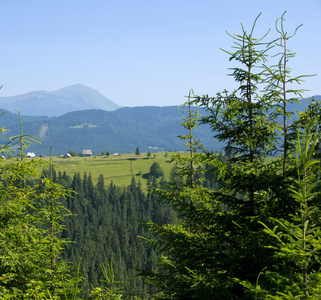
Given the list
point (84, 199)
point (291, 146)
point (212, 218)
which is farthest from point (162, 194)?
point (84, 199)

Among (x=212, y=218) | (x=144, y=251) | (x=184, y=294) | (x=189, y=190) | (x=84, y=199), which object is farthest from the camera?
(x=84, y=199)

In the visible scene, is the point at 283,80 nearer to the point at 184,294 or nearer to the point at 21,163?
the point at 184,294

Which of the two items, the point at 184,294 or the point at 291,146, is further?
the point at 184,294

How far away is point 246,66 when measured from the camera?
27.9 ft

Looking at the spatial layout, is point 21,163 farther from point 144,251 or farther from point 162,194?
point 144,251

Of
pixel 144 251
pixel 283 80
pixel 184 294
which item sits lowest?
pixel 144 251

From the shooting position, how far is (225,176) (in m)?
8.38

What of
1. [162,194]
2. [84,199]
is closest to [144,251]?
[84,199]

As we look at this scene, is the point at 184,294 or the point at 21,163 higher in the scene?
the point at 21,163

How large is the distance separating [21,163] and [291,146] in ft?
23.0

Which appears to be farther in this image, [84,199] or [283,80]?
[84,199]

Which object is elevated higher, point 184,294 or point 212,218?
point 212,218

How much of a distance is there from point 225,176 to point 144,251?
14911 centimetres

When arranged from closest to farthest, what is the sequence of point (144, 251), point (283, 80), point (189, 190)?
1. point (283, 80)
2. point (189, 190)
3. point (144, 251)
